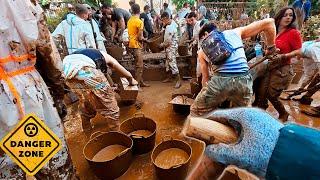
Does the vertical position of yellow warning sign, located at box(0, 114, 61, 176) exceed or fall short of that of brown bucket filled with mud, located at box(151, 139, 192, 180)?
it exceeds it

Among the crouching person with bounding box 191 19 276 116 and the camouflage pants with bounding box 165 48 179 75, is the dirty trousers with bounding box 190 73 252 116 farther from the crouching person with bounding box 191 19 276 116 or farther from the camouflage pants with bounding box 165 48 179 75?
the camouflage pants with bounding box 165 48 179 75

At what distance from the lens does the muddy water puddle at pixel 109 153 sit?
12.6ft

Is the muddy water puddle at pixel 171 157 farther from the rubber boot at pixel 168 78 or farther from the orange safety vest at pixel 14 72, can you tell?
the rubber boot at pixel 168 78

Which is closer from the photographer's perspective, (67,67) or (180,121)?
(67,67)

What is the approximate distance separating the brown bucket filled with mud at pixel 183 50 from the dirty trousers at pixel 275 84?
4030 millimetres

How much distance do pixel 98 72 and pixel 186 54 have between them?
187 inches

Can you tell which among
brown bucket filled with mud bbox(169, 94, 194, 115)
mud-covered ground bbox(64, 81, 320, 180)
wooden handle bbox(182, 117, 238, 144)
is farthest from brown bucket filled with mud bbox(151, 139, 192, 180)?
wooden handle bbox(182, 117, 238, 144)

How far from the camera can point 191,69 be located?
799 centimetres

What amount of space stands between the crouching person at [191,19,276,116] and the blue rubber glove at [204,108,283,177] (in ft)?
8.56

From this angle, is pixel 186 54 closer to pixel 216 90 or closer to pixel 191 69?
pixel 191 69

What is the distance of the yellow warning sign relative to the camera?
5.26ft

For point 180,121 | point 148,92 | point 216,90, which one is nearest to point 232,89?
point 216,90

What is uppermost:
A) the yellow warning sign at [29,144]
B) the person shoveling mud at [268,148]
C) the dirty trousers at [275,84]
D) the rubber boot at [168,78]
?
the person shoveling mud at [268,148]

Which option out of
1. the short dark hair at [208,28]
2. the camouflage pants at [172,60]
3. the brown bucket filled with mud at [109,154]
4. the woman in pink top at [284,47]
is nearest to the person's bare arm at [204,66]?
the short dark hair at [208,28]
